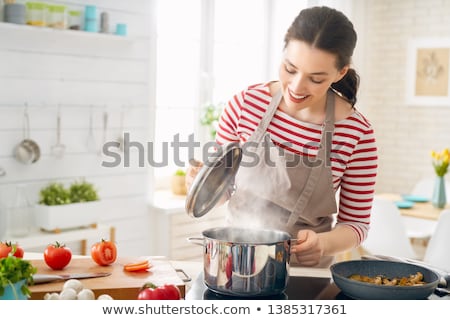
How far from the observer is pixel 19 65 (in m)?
3.27

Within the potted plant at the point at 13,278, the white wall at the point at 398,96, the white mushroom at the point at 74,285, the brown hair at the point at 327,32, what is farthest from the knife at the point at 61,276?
the white wall at the point at 398,96

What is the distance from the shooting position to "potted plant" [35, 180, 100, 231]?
128 inches

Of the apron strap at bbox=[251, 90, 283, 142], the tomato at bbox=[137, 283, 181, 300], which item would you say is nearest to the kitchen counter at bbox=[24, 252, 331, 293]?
the tomato at bbox=[137, 283, 181, 300]

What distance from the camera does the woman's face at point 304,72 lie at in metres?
1.65

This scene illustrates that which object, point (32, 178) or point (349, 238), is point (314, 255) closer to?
point (349, 238)

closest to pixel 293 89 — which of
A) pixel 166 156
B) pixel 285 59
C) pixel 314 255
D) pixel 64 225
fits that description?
pixel 285 59

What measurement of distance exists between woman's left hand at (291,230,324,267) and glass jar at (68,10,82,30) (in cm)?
223

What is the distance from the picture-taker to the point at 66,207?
10.8 feet

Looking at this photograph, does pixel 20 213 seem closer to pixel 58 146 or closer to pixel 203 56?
pixel 58 146

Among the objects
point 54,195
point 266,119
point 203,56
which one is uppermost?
point 203,56

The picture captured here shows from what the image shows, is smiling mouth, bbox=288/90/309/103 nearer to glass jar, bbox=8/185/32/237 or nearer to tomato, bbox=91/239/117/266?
tomato, bbox=91/239/117/266

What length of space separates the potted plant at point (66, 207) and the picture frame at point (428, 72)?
3.05 meters

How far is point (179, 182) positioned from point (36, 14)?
1.55 meters

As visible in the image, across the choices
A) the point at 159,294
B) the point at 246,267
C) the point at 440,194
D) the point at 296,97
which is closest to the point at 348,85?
the point at 296,97
